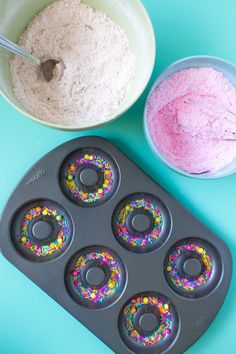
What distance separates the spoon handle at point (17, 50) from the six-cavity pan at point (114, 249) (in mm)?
154

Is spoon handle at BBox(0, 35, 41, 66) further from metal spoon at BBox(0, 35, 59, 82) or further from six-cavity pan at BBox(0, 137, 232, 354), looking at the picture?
six-cavity pan at BBox(0, 137, 232, 354)

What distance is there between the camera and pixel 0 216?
79cm

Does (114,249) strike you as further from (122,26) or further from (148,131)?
(122,26)

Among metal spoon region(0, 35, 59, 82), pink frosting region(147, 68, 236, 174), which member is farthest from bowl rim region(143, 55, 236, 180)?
Answer: metal spoon region(0, 35, 59, 82)

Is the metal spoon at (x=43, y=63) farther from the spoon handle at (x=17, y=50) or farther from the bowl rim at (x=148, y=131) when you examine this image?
the bowl rim at (x=148, y=131)

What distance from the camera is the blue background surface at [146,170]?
0.82 meters

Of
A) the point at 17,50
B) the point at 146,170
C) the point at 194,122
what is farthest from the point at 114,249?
the point at 17,50

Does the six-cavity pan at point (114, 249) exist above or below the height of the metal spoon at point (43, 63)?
below

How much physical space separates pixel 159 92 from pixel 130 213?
0.74 feet

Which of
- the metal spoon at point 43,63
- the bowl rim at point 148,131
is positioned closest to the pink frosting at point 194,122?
the bowl rim at point 148,131

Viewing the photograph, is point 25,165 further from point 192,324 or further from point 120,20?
point 192,324

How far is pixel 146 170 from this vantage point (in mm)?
834

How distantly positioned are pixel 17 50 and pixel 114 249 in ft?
1.23

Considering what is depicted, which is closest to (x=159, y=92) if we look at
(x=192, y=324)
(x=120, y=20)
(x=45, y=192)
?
(x=120, y=20)
